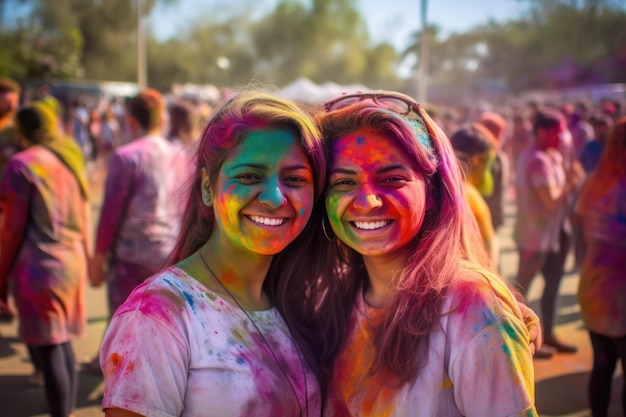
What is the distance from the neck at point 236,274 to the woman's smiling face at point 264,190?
98 millimetres

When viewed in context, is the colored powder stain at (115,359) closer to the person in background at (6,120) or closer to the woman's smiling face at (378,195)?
the woman's smiling face at (378,195)

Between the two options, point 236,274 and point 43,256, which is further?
point 43,256

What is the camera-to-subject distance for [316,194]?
5.86 ft

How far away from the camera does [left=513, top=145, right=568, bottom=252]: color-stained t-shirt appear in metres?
4.86

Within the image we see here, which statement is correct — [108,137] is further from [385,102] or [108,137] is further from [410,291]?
[410,291]

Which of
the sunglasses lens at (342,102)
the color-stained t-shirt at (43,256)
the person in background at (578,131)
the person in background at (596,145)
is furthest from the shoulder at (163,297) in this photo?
the person in background at (578,131)

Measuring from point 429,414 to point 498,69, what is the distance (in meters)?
47.0

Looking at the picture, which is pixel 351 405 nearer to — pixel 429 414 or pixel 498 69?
pixel 429 414

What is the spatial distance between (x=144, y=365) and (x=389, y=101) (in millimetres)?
1021

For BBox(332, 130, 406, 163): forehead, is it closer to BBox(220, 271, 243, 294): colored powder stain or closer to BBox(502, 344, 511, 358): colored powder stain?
BBox(220, 271, 243, 294): colored powder stain

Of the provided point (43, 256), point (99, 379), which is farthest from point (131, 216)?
point (99, 379)

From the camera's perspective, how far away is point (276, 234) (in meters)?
1.68

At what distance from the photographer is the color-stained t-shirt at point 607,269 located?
325 cm

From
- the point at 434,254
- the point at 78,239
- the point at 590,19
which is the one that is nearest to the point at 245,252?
the point at 434,254
